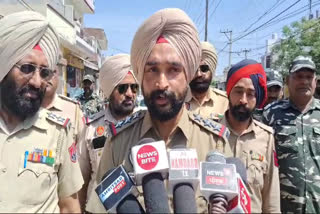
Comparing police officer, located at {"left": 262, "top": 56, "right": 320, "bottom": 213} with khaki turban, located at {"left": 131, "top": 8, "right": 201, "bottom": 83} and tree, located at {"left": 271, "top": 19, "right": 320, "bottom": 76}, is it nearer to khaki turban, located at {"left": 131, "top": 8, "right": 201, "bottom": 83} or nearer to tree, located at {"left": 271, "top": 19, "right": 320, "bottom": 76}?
khaki turban, located at {"left": 131, "top": 8, "right": 201, "bottom": 83}

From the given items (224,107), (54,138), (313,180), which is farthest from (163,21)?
(224,107)

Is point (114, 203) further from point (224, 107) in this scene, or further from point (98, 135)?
→ point (224, 107)

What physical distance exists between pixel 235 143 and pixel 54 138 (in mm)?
1371

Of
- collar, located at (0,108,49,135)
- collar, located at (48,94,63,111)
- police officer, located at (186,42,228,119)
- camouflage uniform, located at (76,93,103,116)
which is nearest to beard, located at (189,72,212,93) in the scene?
police officer, located at (186,42,228,119)

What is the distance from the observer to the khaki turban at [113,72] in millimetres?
3586

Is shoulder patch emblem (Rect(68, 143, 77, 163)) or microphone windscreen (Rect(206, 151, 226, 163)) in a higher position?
microphone windscreen (Rect(206, 151, 226, 163))

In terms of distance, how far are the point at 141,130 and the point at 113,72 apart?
172cm

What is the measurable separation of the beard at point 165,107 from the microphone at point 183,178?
1.47 ft

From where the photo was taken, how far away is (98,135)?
323cm

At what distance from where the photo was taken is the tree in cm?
2245

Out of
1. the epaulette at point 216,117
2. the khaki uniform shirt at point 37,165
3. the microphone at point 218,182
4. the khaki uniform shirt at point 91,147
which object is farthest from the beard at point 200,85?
the microphone at point 218,182

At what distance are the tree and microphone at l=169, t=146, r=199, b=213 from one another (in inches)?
884

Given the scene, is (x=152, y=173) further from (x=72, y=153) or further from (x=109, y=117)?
(x=109, y=117)

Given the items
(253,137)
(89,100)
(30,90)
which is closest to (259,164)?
(253,137)
